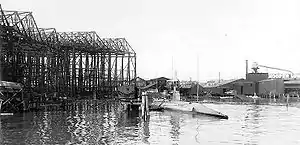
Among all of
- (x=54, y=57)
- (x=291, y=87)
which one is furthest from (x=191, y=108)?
(x=291, y=87)

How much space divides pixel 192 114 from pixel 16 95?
18.0 m

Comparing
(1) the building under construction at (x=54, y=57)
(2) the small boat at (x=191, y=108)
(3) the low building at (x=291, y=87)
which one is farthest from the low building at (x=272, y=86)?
(2) the small boat at (x=191, y=108)

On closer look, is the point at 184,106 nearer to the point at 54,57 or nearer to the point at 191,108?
the point at 191,108

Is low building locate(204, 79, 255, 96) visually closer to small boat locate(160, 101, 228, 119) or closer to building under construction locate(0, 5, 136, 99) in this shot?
building under construction locate(0, 5, 136, 99)

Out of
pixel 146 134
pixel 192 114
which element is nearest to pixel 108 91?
pixel 192 114

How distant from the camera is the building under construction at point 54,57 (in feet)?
143

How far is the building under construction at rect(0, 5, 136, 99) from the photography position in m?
43.4

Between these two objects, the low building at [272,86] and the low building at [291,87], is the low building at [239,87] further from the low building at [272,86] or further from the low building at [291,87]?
the low building at [291,87]

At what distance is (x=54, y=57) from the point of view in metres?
52.8

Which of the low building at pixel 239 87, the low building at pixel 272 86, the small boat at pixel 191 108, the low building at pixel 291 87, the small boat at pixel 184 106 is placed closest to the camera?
the small boat at pixel 191 108

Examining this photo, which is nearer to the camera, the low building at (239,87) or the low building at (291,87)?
the low building at (291,87)

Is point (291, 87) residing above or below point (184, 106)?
above

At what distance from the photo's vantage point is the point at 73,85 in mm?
70875

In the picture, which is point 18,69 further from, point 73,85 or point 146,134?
point 146,134
